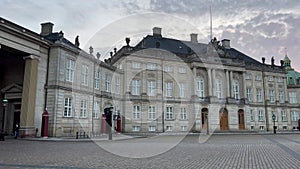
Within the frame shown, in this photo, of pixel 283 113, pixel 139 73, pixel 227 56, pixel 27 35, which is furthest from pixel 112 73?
pixel 283 113

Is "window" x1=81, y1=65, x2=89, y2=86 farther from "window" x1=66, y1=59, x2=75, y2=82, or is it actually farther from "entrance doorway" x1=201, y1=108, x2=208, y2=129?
"entrance doorway" x1=201, y1=108, x2=208, y2=129

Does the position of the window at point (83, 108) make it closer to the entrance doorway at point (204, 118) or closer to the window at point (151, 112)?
the window at point (151, 112)

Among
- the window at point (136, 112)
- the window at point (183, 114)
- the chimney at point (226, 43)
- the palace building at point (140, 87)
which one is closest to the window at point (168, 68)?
the palace building at point (140, 87)

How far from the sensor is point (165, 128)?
43.1 meters

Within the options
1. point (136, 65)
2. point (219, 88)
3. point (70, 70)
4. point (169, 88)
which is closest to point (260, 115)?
point (219, 88)

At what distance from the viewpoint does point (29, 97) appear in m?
25.8

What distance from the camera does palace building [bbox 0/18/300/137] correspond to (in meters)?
27.0

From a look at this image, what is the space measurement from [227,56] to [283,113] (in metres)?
18.4

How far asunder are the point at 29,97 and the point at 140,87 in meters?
20.0

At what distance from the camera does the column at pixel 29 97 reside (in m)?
25.4

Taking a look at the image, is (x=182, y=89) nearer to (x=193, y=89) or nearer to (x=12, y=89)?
(x=193, y=89)

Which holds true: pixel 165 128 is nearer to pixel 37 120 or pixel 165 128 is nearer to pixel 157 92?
pixel 157 92

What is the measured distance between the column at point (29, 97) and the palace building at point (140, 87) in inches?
3.7

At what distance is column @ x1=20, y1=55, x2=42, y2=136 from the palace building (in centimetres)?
9
